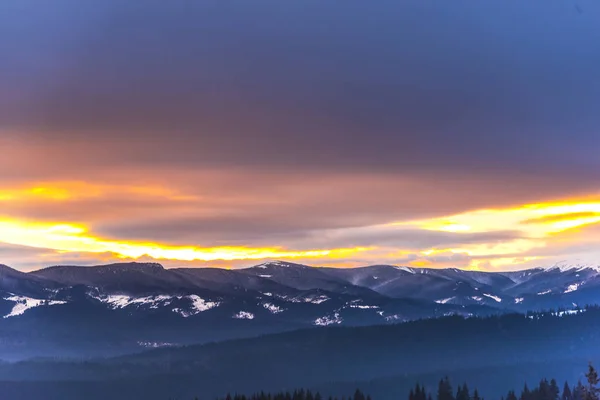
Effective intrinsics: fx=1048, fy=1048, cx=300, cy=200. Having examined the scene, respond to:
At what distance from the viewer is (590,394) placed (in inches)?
3561
